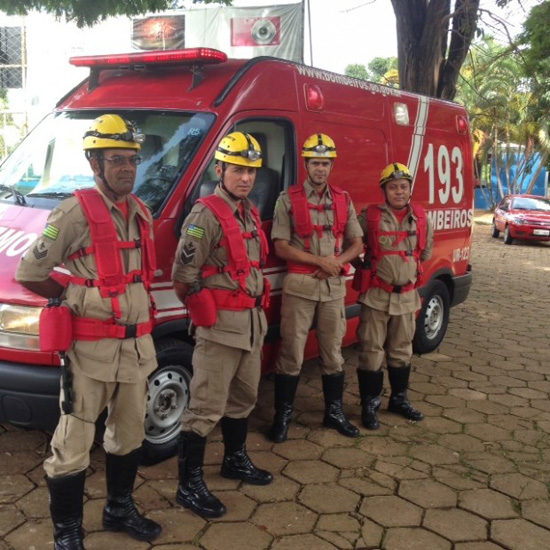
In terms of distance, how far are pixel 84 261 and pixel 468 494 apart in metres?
2.52

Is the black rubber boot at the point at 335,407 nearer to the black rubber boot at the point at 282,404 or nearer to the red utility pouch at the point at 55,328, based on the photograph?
the black rubber boot at the point at 282,404

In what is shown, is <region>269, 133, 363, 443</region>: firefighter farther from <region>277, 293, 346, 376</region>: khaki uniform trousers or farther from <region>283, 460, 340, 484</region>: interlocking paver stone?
<region>283, 460, 340, 484</region>: interlocking paver stone

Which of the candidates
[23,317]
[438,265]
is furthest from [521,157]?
[23,317]

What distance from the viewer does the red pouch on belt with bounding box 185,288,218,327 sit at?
3377 millimetres

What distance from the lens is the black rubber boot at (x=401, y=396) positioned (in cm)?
484

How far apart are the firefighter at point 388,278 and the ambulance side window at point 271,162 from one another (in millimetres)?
682

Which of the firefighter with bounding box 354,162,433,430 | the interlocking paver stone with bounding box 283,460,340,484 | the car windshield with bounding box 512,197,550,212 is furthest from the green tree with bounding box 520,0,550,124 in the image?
the car windshield with bounding box 512,197,550,212

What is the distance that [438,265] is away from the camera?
6.36 m

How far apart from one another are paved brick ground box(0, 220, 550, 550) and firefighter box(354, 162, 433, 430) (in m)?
0.46

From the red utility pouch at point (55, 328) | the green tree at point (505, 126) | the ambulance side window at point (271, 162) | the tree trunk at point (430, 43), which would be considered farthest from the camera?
the green tree at point (505, 126)

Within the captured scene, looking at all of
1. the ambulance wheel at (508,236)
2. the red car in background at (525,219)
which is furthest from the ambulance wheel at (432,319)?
the ambulance wheel at (508,236)

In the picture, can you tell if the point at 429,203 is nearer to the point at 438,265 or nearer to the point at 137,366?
the point at 438,265

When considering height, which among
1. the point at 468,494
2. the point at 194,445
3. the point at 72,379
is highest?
the point at 72,379

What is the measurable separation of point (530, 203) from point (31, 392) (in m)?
17.7
